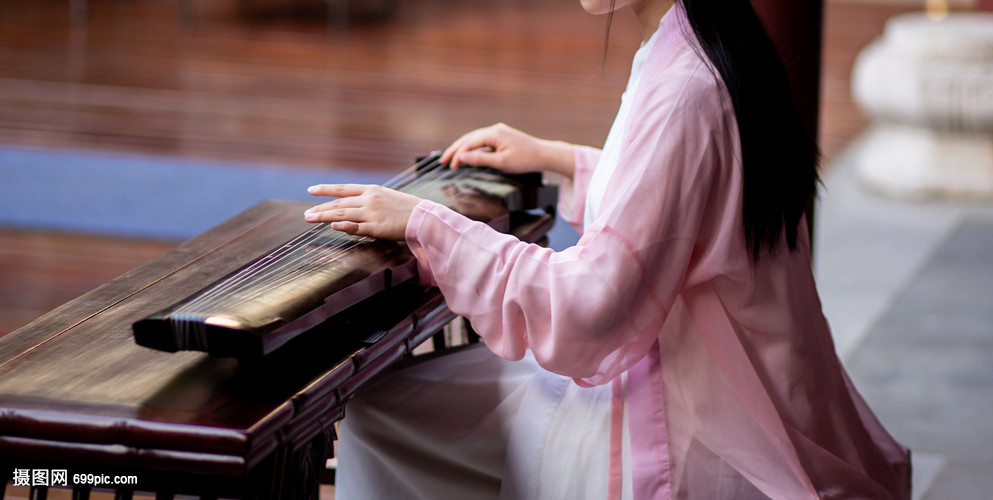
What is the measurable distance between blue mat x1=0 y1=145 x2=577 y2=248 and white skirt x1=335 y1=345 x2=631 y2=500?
187 cm

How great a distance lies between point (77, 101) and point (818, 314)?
165 inches

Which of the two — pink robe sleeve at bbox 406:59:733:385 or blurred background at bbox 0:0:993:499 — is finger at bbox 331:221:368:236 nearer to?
pink robe sleeve at bbox 406:59:733:385

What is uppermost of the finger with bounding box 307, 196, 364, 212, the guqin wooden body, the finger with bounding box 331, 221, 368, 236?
the finger with bounding box 307, 196, 364, 212

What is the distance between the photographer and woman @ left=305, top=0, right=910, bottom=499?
3.64 feet

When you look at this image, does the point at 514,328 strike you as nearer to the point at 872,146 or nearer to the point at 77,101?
the point at 872,146

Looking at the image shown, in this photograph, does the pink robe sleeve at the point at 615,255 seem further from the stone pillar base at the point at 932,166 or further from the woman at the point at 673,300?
the stone pillar base at the point at 932,166

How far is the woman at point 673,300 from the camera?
3.64 feet

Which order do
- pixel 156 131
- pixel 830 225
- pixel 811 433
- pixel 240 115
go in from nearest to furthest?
1. pixel 811 433
2. pixel 830 225
3. pixel 156 131
4. pixel 240 115

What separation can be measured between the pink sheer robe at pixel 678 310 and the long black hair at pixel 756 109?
0.02 metres

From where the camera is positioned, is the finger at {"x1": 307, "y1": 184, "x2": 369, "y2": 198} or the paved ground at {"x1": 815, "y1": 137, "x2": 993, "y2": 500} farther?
the paved ground at {"x1": 815, "y1": 137, "x2": 993, "y2": 500}

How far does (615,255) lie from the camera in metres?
1.10

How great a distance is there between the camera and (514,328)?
1.13 meters

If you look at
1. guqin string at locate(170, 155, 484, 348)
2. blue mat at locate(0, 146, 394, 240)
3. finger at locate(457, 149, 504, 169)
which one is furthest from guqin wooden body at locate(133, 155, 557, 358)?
blue mat at locate(0, 146, 394, 240)

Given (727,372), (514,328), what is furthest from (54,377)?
(727,372)
